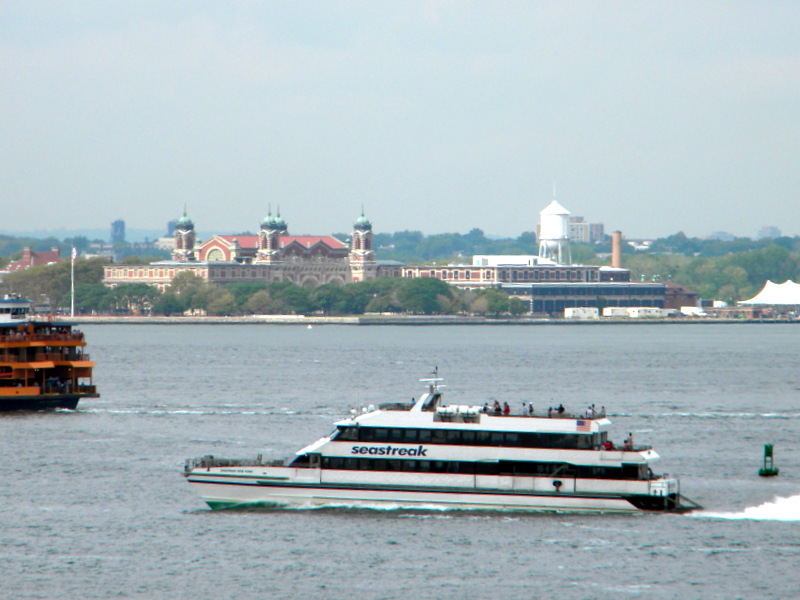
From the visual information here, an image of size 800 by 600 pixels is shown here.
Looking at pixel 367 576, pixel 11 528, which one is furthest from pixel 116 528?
pixel 367 576

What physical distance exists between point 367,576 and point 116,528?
32.5ft

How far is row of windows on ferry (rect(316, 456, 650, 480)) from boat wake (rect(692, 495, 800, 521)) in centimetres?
316

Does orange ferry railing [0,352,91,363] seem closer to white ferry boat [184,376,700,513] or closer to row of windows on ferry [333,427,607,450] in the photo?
white ferry boat [184,376,700,513]

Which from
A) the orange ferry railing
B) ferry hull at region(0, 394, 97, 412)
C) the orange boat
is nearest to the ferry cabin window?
the orange boat

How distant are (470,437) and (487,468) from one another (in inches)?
43.2

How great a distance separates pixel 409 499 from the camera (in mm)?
51594

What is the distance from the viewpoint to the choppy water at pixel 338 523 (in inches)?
1754

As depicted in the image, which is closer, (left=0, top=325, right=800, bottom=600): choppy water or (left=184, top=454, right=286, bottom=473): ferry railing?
(left=0, top=325, right=800, bottom=600): choppy water

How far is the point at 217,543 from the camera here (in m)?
48.6

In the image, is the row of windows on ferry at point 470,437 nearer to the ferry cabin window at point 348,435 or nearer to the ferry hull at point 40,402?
the ferry cabin window at point 348,435

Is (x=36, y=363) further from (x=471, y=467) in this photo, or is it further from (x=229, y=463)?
(x=471, y=467)

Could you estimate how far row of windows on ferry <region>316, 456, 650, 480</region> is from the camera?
51188 millimetres

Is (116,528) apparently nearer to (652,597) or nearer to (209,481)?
(209,481)

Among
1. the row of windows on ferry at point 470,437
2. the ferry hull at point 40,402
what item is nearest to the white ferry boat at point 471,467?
the row of windows on ferry at point 470,437
